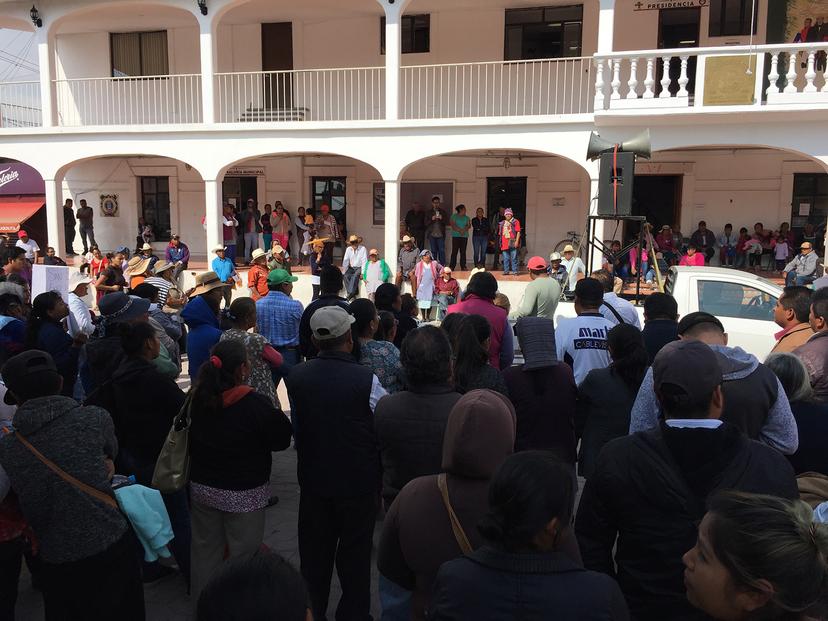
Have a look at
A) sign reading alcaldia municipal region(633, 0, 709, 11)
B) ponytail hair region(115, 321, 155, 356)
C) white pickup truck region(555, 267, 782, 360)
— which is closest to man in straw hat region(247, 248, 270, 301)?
white pickup truck region(555, 267, 782, 360)

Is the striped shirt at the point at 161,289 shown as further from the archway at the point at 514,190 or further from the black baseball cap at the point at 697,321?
the archway at the point at 514,190

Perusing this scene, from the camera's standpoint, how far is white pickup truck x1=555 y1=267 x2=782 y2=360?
24.1 ft

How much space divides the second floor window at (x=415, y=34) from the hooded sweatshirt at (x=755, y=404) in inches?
592

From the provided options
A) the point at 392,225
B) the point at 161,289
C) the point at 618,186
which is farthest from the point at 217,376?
the point at 392,225

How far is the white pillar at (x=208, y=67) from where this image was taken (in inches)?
570

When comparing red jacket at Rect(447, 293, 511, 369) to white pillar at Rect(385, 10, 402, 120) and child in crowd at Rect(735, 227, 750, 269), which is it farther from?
child in crowd at Rect(735, 227, 750, 269)

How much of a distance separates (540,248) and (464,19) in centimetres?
598

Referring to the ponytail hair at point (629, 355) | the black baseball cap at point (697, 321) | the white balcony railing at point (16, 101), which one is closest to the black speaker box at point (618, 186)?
the black baseball cap at point (697, 321)

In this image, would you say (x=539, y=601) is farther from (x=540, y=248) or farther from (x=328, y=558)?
(x=540, y=248)

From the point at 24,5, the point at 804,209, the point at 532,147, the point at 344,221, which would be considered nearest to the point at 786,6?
the point at 804,209

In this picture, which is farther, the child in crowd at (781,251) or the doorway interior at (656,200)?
the doorway interior at (656,200)

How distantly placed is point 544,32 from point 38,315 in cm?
1398

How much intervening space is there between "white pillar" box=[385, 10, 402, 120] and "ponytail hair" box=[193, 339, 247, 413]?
11.3 meters

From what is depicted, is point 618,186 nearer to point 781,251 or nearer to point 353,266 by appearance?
point 353,266
